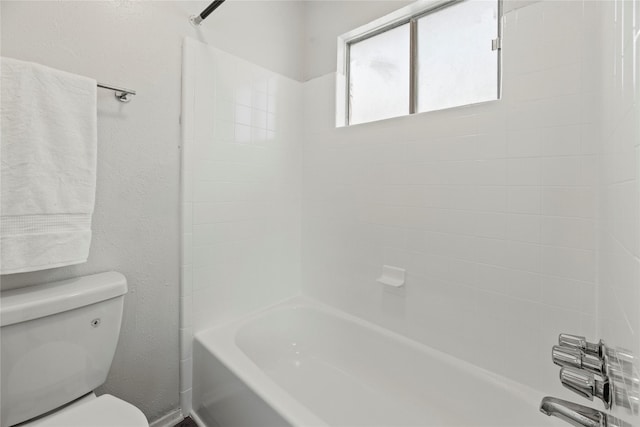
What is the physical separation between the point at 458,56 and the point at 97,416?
2.13 m

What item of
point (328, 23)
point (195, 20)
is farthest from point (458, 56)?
point (195, 20)

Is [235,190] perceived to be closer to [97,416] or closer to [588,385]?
[97,416]

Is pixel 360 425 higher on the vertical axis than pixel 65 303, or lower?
Answer: lower

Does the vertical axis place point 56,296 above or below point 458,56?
below

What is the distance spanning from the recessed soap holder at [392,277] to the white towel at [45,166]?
1346 millimetres

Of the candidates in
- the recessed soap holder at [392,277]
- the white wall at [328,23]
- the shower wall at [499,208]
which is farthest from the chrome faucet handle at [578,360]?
the white wall at [328,23]

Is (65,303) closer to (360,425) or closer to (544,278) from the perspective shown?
(360,425)

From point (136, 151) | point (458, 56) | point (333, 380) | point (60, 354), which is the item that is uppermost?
point (458, 56)

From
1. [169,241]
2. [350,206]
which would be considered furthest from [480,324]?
[169,241]

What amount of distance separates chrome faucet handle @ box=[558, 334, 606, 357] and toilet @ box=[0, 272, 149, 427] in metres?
1.26

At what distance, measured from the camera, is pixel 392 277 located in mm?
1587

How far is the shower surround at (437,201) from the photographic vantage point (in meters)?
1.06

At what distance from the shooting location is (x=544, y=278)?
1.15 metres

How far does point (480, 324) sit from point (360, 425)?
2.40 ft
